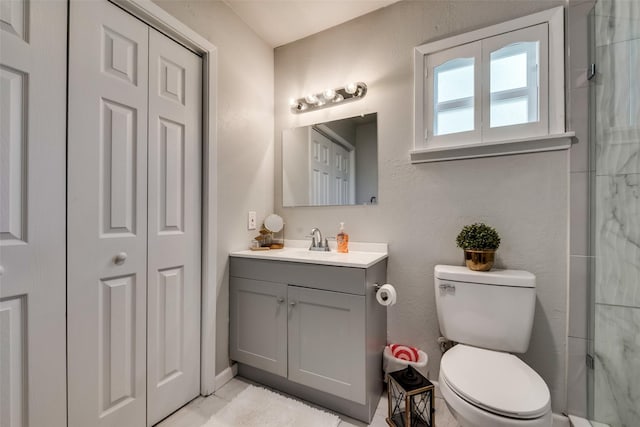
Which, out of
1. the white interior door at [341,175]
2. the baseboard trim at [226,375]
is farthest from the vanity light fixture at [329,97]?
the baseboard trim at [226,375]

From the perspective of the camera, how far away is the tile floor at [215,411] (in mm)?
1374

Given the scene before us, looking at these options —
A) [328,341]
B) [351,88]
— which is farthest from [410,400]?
[351,88]

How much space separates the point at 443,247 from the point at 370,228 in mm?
459

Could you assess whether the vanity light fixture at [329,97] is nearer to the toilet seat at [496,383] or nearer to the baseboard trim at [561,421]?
the toilet seat at [496,383]

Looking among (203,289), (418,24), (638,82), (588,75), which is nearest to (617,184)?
(638,82)

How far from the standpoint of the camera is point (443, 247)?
160 centimetres

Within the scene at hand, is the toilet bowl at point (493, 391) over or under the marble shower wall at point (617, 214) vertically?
under

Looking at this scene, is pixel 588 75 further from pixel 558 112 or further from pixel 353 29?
pixel 353 29

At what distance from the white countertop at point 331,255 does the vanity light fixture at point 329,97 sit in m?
1.01

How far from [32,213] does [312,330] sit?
1.29 metres

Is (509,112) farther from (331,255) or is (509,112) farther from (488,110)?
(331,255)

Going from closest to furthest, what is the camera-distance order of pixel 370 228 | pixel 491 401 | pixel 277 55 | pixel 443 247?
pixel 491 401 < pixel 443 247 < pixel 370 228 < pixel 277 55

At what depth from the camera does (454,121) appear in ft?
5.28

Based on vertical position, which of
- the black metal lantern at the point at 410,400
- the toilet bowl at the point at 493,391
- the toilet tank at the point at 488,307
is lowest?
the black metal lantern at the point at 410,400
